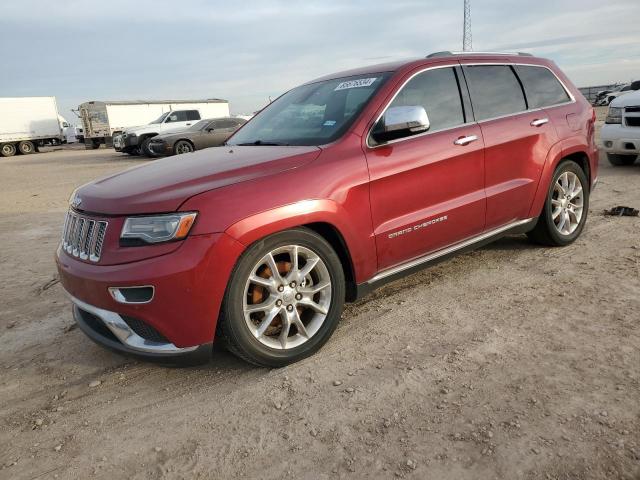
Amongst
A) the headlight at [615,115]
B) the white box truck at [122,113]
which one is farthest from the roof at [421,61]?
the white box truck at [122,113]

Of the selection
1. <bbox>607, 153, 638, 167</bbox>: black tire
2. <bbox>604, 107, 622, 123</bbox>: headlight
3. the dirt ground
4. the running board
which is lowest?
the dirt ground

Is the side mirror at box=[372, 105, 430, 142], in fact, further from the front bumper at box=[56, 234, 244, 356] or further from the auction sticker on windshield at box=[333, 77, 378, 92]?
the front bumper at box=[56, 234, 244, 356]

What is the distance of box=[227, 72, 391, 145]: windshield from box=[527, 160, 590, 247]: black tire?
1.98m

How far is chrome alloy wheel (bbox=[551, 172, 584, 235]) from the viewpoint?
468 cm

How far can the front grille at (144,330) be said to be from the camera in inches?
106

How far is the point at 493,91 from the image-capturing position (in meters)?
4.16

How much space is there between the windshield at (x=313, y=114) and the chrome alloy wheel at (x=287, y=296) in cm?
81

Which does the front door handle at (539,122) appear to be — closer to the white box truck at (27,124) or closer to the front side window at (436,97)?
the front side window at (436,97)

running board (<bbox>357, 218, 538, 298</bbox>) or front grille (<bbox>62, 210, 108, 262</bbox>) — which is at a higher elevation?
front grille (<bbox>62, 210, 108, 262</bbox>)

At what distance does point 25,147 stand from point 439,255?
33.4 metres

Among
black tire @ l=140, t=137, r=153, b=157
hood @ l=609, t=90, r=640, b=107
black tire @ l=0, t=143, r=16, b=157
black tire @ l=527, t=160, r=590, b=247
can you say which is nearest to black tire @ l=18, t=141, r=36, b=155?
black tire @ l=0, t=143, r=16, b=157

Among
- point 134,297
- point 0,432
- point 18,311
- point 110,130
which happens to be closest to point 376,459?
point 134,297

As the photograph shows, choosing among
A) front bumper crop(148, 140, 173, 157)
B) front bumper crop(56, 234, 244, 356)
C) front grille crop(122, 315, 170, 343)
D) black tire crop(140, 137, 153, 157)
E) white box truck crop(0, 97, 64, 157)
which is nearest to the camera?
front bumper crop(56, 234, 244, 356)

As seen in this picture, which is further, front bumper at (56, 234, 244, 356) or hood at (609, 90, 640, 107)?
hood at (609, 90, 640, 107)
